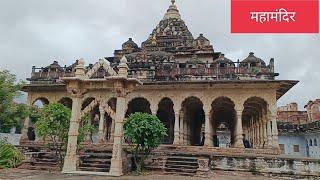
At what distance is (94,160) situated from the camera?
15.8 meters

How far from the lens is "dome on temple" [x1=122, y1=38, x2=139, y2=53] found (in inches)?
1204

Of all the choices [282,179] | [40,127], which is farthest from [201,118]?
[40,127]

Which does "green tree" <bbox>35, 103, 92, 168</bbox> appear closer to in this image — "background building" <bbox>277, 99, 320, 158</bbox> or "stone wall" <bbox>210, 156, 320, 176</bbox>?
"stone wall" <bbox>210, 156, 320, 176</bbox>

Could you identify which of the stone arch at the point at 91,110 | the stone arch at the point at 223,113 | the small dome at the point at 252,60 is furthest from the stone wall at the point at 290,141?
the stone arch at the point at 91,110

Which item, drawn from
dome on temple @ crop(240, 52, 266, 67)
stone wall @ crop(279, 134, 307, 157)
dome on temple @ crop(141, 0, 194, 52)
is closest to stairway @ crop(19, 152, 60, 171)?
dome on temple @ crop(240, 52, 266, 67)

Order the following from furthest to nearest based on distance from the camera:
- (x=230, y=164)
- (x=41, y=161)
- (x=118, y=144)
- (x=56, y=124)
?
1. (x=41, y=161)
2. (x=230, y=164)
3. (x=56, y=124)
4. (x=118, y=144)

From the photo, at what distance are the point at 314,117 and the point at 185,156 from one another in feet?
78.5

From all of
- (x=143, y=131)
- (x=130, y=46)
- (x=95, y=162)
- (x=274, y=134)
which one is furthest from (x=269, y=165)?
(x=130, y=46)

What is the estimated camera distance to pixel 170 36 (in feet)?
103

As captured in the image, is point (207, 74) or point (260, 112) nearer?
point (207, 74)

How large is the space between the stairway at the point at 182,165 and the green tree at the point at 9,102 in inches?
390

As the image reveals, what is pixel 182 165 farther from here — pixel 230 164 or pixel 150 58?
pixel 150 58

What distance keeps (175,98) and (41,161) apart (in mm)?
10198

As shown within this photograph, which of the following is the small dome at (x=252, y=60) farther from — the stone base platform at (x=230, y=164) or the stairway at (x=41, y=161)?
the stairway at (x=41, y=161)
